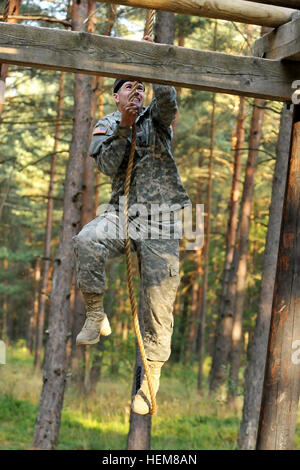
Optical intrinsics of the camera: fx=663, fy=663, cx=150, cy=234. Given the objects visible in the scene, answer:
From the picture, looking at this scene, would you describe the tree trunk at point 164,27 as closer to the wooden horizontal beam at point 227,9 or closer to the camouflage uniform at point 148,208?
the wooden horizontal beam at point 227,9

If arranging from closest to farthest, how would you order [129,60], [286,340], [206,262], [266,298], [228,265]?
[129,60]
[286,340]
[266,298]
[228,265]
[206,262]

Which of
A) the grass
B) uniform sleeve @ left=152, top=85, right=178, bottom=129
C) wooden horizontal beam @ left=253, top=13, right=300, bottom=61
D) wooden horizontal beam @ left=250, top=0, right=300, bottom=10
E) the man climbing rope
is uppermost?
wooden horizontal beam @ left=250, top=0, right=300, bottom=10

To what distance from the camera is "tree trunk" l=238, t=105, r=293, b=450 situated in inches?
433

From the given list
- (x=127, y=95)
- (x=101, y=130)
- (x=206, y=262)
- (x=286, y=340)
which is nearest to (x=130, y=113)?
(x=127, y=95)

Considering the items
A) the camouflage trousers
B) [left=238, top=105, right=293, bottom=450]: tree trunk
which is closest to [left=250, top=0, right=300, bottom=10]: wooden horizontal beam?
the camouflage trousers

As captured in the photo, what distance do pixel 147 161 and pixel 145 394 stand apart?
5.53ft

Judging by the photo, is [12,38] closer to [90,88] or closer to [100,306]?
[100,306]

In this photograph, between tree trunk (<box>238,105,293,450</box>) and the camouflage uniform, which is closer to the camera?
the camouflage uniform

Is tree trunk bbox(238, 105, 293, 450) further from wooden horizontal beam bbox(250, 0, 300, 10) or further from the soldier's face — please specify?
the soldier's face

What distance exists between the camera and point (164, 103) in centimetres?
461

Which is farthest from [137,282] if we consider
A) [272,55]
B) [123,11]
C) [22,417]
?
[272,55]

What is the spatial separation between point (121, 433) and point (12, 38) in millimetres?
10305

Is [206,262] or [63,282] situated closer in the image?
[63,282]

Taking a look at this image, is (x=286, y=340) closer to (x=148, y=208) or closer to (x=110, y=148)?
(x=148, y=208)
